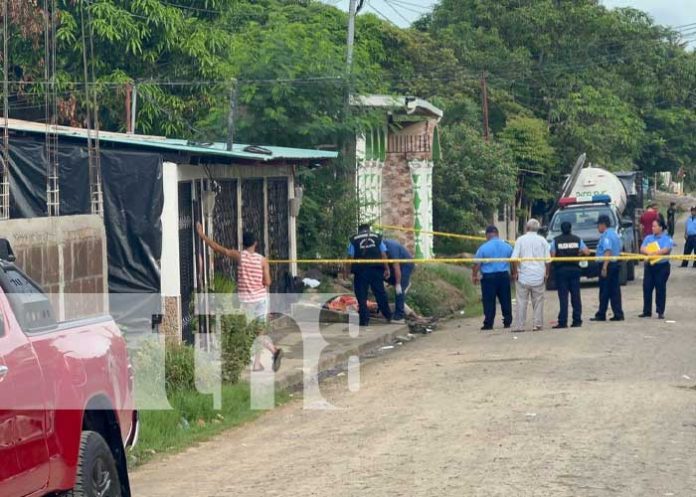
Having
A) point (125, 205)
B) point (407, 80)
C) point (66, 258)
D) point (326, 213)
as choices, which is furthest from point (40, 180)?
point (407, 80)

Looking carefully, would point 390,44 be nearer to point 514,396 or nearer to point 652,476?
point 514,396

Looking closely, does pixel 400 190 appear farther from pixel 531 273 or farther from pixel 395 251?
pixel 531 273

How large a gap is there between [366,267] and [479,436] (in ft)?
34.4

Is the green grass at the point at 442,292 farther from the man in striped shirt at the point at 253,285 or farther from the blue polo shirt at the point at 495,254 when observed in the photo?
the man in striped shirt at the point at 253,285

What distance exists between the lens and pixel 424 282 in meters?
26.5

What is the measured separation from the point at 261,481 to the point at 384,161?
85.8 ft

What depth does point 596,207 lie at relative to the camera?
3388 cm

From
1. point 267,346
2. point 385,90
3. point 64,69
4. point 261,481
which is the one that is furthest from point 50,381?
point 385,90

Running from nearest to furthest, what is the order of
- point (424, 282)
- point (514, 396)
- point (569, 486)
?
point (569, 486), point (514, 396), point (424, 282)

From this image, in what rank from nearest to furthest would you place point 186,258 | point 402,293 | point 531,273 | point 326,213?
point 186,258
point 531,273
point 402,293
point 326,213

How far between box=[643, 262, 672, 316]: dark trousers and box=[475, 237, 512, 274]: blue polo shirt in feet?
8.88

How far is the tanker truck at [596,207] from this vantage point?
106ft

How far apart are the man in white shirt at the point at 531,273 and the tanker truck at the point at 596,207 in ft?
24.4

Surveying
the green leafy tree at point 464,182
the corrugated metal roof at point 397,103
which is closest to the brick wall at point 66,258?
the corrugated metal roof at point 397,103
